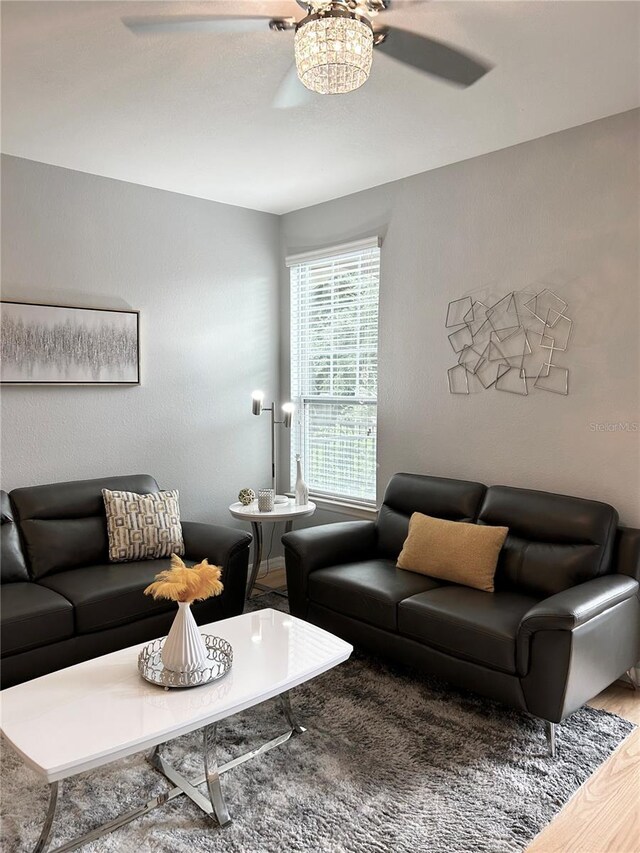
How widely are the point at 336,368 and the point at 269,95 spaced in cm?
207

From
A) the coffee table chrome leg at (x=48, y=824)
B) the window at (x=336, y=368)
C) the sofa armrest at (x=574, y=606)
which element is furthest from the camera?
the window at (x=336, y=368)

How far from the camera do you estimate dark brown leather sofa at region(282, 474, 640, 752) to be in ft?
8.04

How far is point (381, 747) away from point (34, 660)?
1.55 m

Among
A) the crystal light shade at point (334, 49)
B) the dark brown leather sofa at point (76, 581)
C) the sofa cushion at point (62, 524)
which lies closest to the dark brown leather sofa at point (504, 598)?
the dark brown leather sofa at point (76, 581)

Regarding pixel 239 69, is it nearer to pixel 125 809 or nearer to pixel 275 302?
pixel 275 302

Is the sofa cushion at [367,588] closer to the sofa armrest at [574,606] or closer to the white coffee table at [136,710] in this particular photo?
the white coffee table at [136,710]

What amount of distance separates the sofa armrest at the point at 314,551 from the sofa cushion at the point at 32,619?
115 centimetres

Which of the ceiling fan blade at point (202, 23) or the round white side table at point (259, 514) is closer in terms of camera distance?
the ceiling fan blade at point (202, 23)

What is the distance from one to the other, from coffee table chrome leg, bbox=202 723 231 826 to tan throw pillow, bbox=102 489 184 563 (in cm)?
150

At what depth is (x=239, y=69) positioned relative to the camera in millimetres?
2486

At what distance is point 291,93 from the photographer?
2.67 metres

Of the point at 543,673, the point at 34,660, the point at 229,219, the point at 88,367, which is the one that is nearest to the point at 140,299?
the point at 88,367

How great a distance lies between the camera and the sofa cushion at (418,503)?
3.43 metres

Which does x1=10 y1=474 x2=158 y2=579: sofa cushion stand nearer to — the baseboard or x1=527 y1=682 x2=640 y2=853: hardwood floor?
the baseboard
